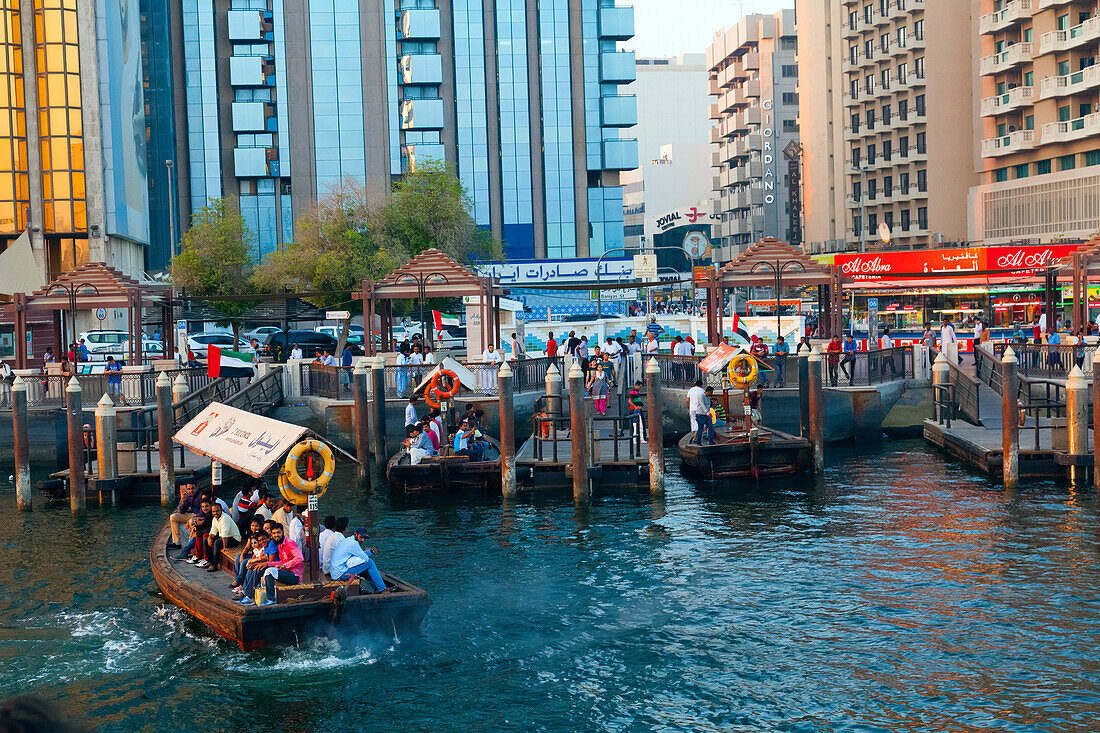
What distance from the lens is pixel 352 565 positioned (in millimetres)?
16188

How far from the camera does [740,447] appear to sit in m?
26.9

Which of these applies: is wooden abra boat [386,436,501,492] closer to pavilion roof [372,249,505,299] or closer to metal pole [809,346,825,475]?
metal pole [809,346,825,475]

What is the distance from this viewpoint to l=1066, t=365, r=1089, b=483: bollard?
2403 centimetres

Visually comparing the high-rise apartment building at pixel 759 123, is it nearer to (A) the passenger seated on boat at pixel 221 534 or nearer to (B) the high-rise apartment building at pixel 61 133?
(B) the high-rise apartment building at pixel 61 133

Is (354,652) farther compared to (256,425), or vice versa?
(256,425)

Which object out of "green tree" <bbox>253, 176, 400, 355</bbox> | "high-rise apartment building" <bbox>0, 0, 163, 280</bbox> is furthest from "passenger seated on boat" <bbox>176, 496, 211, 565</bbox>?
"high-rise apartment building" <bbox>0, 0, 163, 280</bbox>

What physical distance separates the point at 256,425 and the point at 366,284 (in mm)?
17695

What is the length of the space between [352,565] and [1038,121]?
61765 millimetres

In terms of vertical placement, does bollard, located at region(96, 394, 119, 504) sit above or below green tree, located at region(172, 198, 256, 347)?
below

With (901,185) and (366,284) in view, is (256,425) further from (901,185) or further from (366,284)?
(901,185)

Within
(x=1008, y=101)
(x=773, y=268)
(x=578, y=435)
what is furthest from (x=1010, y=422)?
(x=1008, y=101)

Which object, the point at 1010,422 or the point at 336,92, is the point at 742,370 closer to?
the point at 1010,422

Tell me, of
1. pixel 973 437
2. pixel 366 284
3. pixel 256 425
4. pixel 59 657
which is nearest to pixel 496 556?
pixel 256 425

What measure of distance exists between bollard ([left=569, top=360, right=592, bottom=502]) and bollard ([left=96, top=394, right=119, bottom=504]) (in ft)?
34.5
